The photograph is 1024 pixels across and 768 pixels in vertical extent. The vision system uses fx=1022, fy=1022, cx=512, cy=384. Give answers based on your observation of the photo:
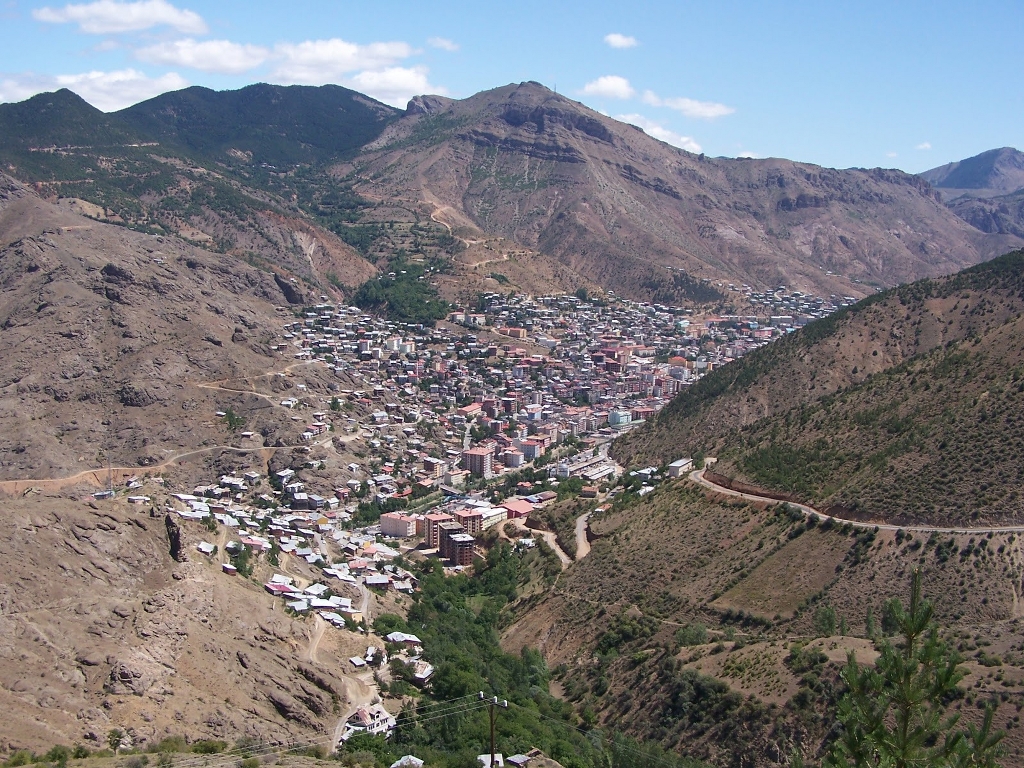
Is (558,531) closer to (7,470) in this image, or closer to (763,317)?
(7,470)

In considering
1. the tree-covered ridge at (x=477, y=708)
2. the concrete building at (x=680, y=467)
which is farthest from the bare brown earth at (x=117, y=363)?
the concrete building at (x=680, y=467)

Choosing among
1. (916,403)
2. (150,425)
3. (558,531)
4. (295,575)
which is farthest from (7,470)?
(916,403)

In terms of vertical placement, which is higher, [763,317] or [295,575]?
[763,317]

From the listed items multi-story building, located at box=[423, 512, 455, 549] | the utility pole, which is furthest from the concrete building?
the utility pole

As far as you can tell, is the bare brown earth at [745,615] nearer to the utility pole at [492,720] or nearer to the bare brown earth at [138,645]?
the utility pole at [492,720]

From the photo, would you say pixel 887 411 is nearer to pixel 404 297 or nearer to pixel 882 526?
pixel 882 526
